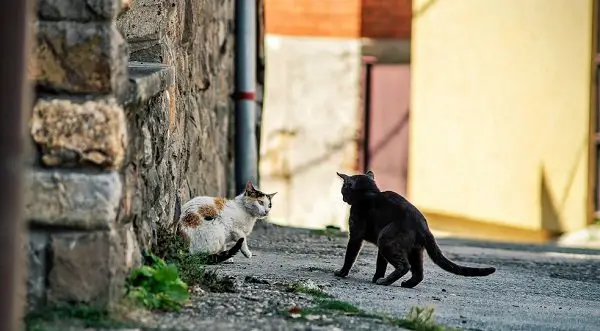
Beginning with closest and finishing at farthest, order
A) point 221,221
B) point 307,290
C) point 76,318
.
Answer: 1. point 76,318
2. point 307,290
3. point 221,221

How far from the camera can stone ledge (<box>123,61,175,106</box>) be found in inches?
215

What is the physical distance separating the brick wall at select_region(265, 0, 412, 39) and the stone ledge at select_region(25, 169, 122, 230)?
9.70 meters

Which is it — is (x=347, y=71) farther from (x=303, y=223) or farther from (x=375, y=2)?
(x=303, y=223)

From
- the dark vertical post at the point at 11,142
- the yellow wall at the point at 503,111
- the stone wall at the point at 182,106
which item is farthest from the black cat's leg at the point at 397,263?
the yellow wall at the point at 503,111

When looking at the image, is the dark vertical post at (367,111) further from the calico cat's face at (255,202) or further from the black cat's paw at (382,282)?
the black cat's paw at (382,282)

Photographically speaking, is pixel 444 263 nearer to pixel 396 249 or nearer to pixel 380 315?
pixel 396 249

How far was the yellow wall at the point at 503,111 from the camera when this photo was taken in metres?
Result: 13.2

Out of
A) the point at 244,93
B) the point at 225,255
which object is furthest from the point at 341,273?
the point at 244,93

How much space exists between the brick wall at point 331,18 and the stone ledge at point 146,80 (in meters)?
8.04

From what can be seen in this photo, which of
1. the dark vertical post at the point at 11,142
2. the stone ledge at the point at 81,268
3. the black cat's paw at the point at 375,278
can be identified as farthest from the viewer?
the black cat's paw at the point at 375,278

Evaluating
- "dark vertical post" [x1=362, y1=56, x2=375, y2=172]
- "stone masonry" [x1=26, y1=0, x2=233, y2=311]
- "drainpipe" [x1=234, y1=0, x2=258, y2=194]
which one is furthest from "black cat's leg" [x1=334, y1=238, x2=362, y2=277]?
"dark vertical post" [x1=362, y1=56, x2=375, y2=172]

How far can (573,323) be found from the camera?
6215 mm

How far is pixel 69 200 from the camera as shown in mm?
5094

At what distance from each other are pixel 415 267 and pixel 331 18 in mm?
8078
